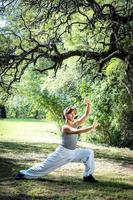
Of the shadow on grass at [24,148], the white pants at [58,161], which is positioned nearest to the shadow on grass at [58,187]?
the white pants at [58,161]

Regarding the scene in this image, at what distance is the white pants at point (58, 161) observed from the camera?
11570 millimetres

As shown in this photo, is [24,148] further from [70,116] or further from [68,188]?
[68,188]

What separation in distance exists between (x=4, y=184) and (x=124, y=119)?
13569 mm

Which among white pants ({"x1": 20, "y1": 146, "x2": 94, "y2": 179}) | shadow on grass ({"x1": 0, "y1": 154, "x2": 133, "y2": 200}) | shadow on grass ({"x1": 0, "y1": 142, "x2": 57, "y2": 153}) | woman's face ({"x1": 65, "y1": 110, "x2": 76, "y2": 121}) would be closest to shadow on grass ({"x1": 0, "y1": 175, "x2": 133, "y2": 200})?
Answer: shadow on grass ({"x1": 0, "y1": 154, "x2": 133, "y2": 200})

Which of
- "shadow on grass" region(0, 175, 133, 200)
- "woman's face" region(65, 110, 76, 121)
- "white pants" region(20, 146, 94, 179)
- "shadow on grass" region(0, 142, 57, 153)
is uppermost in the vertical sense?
"woman's face" region(65, 110, 76, 121)

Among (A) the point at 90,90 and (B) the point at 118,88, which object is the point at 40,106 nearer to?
(A) the point at 90,90

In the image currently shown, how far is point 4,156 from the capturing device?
17578 millimetres

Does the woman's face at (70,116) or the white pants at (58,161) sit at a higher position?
the woman's face at (70,116)

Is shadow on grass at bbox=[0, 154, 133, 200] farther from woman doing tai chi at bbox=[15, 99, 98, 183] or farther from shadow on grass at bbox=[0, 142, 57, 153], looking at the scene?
shadow on grass at bbox=[0, 142, 57, 153]

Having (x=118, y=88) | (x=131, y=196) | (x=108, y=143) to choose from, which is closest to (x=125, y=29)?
(x=131, y=196)

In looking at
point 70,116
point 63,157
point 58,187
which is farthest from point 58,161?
point 70,116

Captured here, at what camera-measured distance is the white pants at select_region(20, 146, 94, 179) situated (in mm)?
11570

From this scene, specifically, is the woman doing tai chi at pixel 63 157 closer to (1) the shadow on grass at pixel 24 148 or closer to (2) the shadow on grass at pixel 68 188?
(2) the shadow on grass at pixel 68 188

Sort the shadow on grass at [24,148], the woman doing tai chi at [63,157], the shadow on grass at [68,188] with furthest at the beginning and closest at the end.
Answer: the shadow on grass at [24,148] → the woman doing tai chi at [63,157] → the shadow on grass at [68,188]
